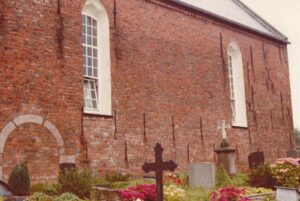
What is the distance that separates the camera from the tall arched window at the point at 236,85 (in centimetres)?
2209

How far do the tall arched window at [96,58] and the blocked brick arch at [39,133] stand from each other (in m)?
1.82

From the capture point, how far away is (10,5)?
13211mm

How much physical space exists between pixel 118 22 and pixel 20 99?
487cm

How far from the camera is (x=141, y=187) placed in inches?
421

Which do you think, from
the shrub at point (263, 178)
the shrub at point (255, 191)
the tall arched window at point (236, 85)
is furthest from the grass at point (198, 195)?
the tall arched window at point (236, 85)

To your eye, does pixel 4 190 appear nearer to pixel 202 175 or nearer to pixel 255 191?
pixel 202 175

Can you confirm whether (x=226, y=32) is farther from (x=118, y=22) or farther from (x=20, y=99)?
(x=20, y=99)

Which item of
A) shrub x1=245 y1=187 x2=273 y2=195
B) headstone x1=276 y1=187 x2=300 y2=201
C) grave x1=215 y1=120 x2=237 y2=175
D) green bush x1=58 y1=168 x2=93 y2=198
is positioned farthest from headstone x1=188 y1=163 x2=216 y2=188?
green bush x1=58 y1=168 x2=93 y2=198

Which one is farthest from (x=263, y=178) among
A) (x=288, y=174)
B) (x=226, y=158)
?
(x=226, y=158)

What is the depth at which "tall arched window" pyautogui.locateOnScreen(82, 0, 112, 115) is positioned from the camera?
609 inches

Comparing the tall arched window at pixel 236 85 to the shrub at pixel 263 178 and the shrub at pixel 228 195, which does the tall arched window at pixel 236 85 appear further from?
the shrub at pixel 228 195

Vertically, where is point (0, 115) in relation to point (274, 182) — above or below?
above

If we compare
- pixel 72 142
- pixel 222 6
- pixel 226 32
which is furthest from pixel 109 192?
pixel 222 6

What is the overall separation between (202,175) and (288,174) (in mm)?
2688
